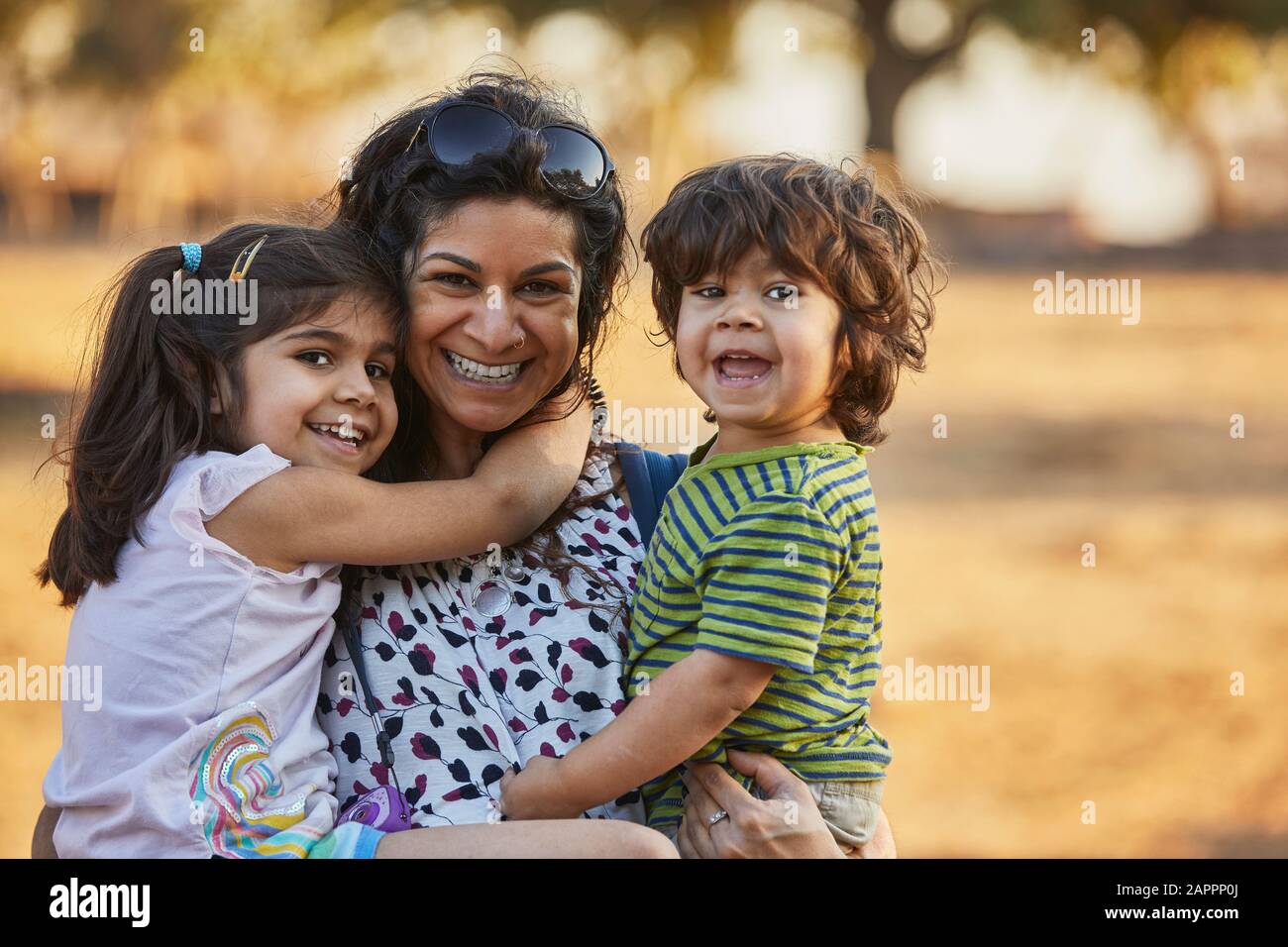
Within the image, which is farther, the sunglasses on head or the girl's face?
the sunglasses on head

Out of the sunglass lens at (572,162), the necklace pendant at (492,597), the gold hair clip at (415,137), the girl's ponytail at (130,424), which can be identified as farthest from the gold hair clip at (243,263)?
the necklace pendant at (492,597)

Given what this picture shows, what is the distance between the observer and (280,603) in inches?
88.0

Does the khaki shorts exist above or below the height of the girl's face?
below

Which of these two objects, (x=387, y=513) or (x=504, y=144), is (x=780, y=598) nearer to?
(x=387, y=513)

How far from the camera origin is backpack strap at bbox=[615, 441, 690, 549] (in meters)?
2.67

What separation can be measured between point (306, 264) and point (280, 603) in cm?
58

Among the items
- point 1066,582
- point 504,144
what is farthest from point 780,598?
point 1066,582

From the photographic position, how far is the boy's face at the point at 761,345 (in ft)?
7.66

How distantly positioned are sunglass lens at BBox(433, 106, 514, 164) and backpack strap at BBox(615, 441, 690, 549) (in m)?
0.62

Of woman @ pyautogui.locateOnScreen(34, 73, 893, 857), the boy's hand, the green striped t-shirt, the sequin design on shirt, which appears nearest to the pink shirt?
the sequin design on shirt

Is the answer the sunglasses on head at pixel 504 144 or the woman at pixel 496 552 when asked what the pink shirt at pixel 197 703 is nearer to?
the woman at pixel 496 552

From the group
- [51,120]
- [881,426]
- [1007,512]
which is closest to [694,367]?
[881,426]

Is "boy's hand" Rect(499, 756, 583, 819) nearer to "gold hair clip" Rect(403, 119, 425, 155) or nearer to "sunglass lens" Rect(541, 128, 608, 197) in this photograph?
"sunglass lens" Rect(541, 128, 608, 197)

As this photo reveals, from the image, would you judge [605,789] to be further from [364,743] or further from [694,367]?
[694,367]
